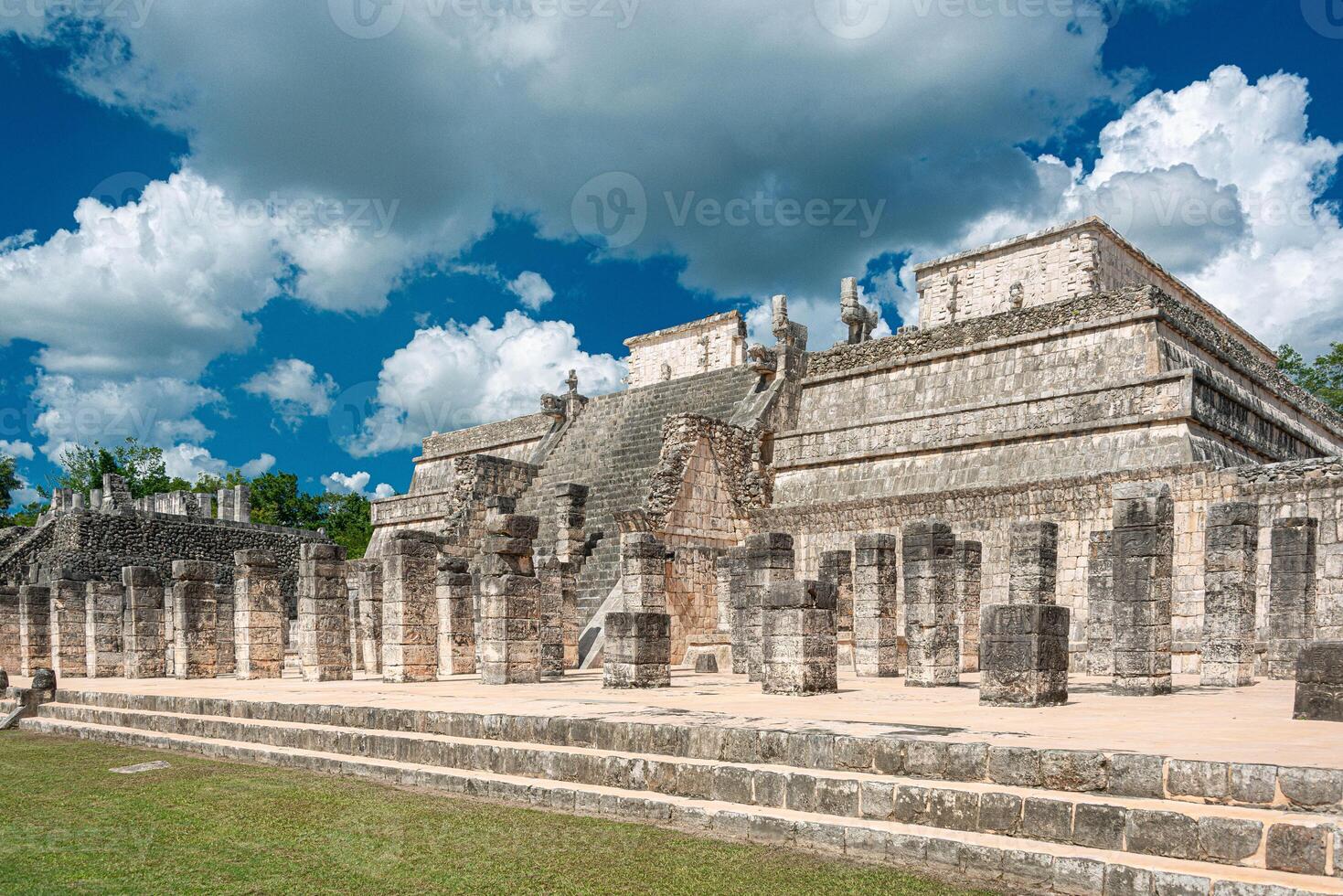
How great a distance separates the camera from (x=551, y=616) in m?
16.7

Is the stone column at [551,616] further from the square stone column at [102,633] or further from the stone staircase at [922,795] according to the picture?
the square stone column at [102,633]

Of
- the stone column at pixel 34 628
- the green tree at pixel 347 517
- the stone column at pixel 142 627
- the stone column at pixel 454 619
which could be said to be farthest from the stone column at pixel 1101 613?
the green tree at pixel 347 517

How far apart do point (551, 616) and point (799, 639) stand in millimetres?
6147

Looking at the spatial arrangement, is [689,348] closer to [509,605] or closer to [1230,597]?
[509,605]

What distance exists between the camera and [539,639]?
14.7 m

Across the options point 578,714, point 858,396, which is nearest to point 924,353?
point 858,396

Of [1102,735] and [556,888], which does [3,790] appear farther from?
[1102,735]

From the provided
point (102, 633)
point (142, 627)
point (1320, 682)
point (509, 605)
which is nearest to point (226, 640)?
point (142, 627)

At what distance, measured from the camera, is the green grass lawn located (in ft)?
18.2

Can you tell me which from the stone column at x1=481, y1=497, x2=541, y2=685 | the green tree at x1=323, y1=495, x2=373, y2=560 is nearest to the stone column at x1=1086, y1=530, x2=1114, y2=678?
the stone column at x1=481, y1=497, x2=541, y2=685

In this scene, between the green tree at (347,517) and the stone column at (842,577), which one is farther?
the green tree at (347,517)

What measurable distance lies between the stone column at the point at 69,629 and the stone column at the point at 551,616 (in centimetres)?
922

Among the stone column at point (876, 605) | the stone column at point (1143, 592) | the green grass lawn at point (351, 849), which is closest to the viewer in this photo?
the green grass lawn at point (351, 849)

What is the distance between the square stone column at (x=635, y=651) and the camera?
12.7 meters
